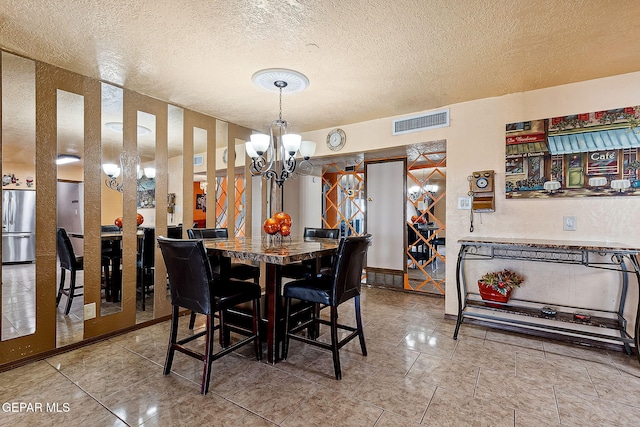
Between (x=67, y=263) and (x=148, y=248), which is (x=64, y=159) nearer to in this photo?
(x=67, y=263)

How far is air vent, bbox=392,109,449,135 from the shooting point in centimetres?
318

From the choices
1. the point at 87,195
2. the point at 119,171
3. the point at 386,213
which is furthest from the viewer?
the point at 386,213

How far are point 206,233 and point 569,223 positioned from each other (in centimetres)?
317

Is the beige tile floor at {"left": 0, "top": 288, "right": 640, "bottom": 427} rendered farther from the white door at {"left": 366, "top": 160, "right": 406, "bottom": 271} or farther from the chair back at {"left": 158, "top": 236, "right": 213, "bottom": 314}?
the white door at {"left": 366, "top": 160, "right": 406, "bottom": 271}

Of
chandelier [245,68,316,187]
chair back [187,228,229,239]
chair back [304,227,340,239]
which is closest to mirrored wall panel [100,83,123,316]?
chair back [187,228,229,239]

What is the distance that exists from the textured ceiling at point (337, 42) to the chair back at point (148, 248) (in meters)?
1.30

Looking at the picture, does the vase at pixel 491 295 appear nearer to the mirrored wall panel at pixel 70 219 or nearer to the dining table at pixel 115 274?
the dining table at pixel 115 274

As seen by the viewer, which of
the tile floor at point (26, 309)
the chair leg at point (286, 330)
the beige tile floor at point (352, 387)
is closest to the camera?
the beige tile floor at point (352, 387)

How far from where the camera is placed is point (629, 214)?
93.8 inches

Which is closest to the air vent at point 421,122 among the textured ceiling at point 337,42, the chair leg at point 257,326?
the textured ceiling at point 337,42

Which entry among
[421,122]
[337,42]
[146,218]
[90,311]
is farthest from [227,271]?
[421,122]

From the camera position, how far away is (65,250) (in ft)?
7.66

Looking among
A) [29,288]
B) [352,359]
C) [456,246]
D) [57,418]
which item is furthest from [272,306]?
[456,246]

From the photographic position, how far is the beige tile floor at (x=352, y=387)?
1.58 metres
